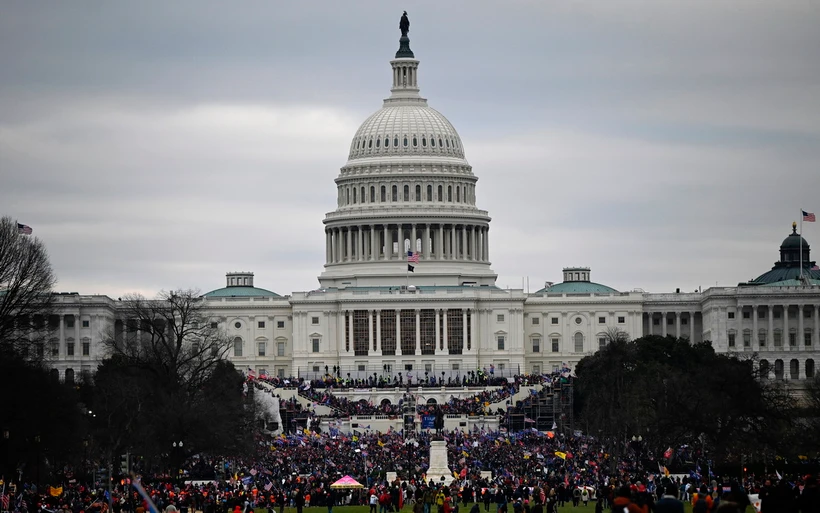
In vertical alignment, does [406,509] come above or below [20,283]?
below

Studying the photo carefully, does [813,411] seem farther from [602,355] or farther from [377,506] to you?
[602,355]

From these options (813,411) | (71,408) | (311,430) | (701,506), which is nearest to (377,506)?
(71,408)

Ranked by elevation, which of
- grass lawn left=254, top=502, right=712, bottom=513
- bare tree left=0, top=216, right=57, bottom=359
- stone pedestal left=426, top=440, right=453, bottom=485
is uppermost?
bare tree left=0, top=216, right=57, bottom=359

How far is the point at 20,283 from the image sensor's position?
110 meters

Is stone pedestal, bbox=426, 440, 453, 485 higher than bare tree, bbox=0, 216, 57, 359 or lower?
lower

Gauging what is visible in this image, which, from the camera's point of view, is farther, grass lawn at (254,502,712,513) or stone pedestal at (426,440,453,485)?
stone pedestal at (426,440,453,485)

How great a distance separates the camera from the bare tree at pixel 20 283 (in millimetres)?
107613

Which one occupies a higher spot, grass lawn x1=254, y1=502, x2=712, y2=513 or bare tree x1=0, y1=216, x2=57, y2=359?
bare tree x1=0, y1=216, x2=57, y2=359

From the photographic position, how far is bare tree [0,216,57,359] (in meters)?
108

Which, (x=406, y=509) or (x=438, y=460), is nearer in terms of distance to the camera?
(x=406, y=509)

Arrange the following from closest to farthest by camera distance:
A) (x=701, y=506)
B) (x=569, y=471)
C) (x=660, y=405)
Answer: (x=701, y=506), (x=569, y=471), (x=660, y=405)

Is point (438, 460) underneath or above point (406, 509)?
above

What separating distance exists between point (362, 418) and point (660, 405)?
40.8 meters

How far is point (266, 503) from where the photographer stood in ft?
309
